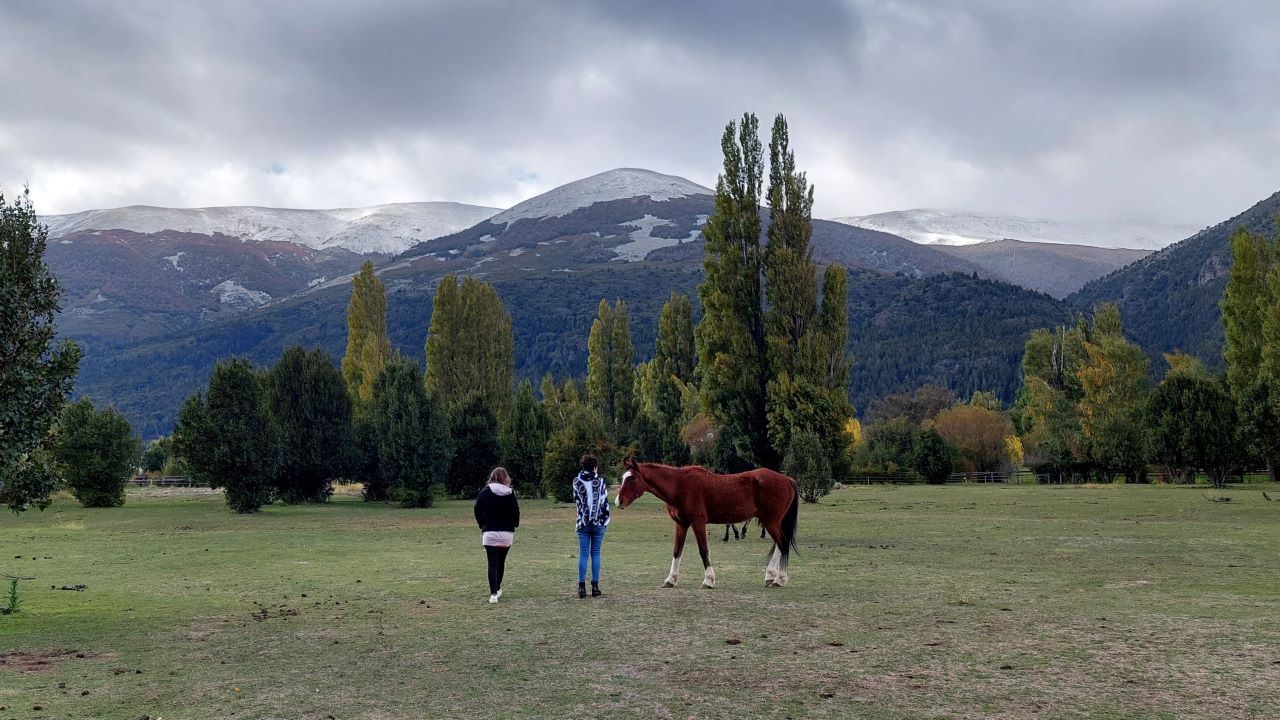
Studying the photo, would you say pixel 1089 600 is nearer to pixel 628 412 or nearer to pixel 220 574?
pixel 220 574

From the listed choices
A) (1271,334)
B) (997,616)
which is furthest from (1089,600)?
(1271,334)

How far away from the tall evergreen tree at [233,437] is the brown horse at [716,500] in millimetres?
31282

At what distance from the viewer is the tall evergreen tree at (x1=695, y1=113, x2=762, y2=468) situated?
34062 mm

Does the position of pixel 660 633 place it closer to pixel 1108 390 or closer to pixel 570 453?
pixel 570 453

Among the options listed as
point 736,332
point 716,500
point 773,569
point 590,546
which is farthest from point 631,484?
point 736,332

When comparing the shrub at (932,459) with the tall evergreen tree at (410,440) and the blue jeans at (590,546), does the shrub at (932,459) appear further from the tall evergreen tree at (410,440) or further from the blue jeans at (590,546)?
the blue jeans at (590,546)

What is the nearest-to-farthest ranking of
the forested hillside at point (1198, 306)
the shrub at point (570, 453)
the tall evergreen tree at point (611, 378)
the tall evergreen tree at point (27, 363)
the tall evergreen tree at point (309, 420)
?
1. the tall evergreen tree at point (27, 363)
2. the shrub at point (570, 453)
3. the tall evergreen tree at point (309, 420)
4. the tall evergreen tree at point (611, 378)
5. the forested hillside at point (1198, 306)

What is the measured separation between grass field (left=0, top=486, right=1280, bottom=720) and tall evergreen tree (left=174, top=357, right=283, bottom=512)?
18.1 metres

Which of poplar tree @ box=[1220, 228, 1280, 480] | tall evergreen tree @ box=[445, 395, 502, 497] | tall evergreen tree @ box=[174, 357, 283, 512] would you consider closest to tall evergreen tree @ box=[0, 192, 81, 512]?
tall evergreen tree @ box=[174, 357, 283, 512]

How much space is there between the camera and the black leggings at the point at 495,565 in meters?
14.4

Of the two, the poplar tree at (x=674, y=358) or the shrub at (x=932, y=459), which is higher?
the poplar tree at (x=674, y=358)

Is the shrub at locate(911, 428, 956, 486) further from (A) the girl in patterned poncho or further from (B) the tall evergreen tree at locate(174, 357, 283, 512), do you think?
(A) the girl in patterned poncho

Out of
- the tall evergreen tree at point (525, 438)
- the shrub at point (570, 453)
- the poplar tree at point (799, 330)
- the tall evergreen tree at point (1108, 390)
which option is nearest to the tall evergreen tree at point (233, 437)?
the shrub at point (570, 453)

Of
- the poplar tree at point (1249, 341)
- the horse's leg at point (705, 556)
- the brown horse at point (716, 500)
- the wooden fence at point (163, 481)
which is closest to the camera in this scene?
the horse's leg at point (705, 556)
